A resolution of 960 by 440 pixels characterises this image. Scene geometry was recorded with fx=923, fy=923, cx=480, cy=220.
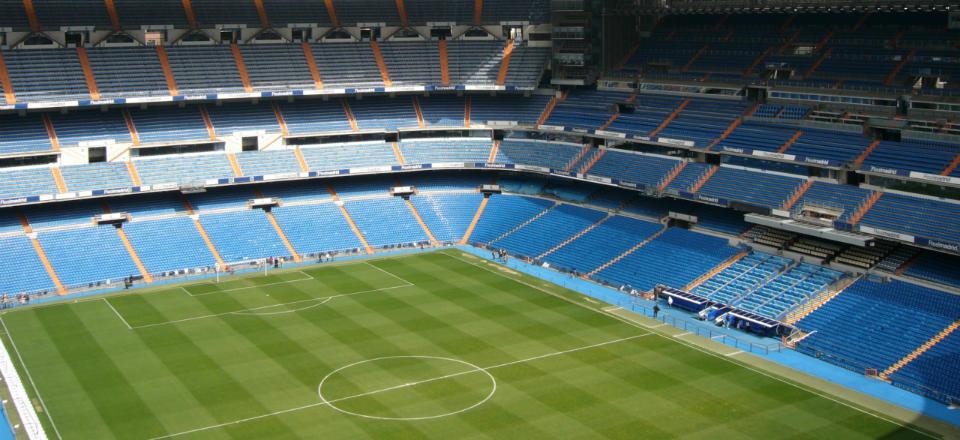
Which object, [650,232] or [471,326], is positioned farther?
[650,232]

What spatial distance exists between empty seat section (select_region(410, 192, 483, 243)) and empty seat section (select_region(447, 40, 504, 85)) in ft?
29.2

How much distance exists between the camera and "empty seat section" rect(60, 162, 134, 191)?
5569cm

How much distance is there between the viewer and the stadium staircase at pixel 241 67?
63.1 meters

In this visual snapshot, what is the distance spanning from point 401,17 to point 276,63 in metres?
10.7

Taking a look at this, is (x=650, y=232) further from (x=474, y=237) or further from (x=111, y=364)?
(x=111, y=364)

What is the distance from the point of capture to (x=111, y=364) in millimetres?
39719

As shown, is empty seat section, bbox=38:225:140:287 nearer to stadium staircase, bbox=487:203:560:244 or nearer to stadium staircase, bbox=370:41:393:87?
stadium staircase, bbox=370:41:393:87

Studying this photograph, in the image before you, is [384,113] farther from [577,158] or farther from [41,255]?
[41,255]

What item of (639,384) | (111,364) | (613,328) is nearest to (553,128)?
(613,328)

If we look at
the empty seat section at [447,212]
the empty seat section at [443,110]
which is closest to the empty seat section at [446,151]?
the empty seat section at [443,110]

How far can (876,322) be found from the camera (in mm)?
42188

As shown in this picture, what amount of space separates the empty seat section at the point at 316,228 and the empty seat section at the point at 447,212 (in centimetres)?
579

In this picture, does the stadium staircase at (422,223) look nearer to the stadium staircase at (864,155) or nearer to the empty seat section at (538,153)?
the empty seat section at (538,153)

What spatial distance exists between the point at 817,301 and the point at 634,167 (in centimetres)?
1738
